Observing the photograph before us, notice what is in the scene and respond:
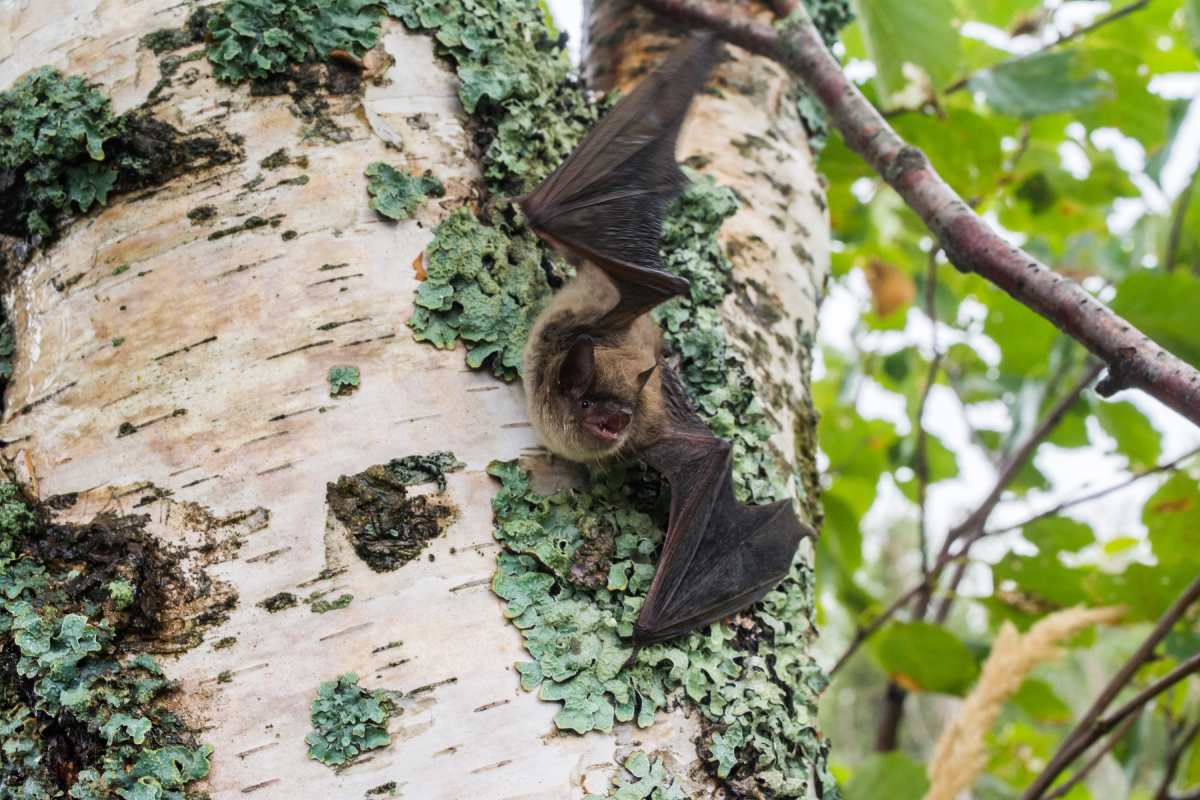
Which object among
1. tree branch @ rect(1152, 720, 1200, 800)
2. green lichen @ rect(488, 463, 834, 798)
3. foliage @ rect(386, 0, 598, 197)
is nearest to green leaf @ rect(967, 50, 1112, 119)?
foliage @ rect(386, 0, 598, 197)

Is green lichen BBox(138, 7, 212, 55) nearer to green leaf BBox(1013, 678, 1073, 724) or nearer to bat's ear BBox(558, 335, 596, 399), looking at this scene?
bat's ear BBox(558, 335, 596, 399)

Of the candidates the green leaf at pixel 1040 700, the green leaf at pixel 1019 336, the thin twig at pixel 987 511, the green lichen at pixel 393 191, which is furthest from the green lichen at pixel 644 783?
the green leaf at pixel 1019 336

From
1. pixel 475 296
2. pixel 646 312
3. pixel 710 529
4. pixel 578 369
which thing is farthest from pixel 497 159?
pixel 710 529

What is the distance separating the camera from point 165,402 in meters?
2.23

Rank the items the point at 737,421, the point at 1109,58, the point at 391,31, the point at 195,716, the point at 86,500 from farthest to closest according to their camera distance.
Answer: the point at 1109,58 < the point at 737,421 < the point at 391,31 < the point at 86,500 < the point at 195,716

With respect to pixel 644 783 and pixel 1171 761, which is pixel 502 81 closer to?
pixel 644 783

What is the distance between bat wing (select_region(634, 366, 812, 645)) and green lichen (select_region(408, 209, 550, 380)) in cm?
59

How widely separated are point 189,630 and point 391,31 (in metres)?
1.67

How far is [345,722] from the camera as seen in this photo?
6.39 feet

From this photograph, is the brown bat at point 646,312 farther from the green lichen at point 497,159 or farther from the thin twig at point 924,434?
the thin twig at point 924,434

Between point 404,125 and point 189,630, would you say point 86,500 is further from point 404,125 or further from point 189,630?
point 404,125

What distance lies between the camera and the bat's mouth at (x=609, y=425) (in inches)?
111

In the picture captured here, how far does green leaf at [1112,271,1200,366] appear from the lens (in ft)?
13.4

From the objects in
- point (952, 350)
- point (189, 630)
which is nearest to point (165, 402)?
point (189, 630)
